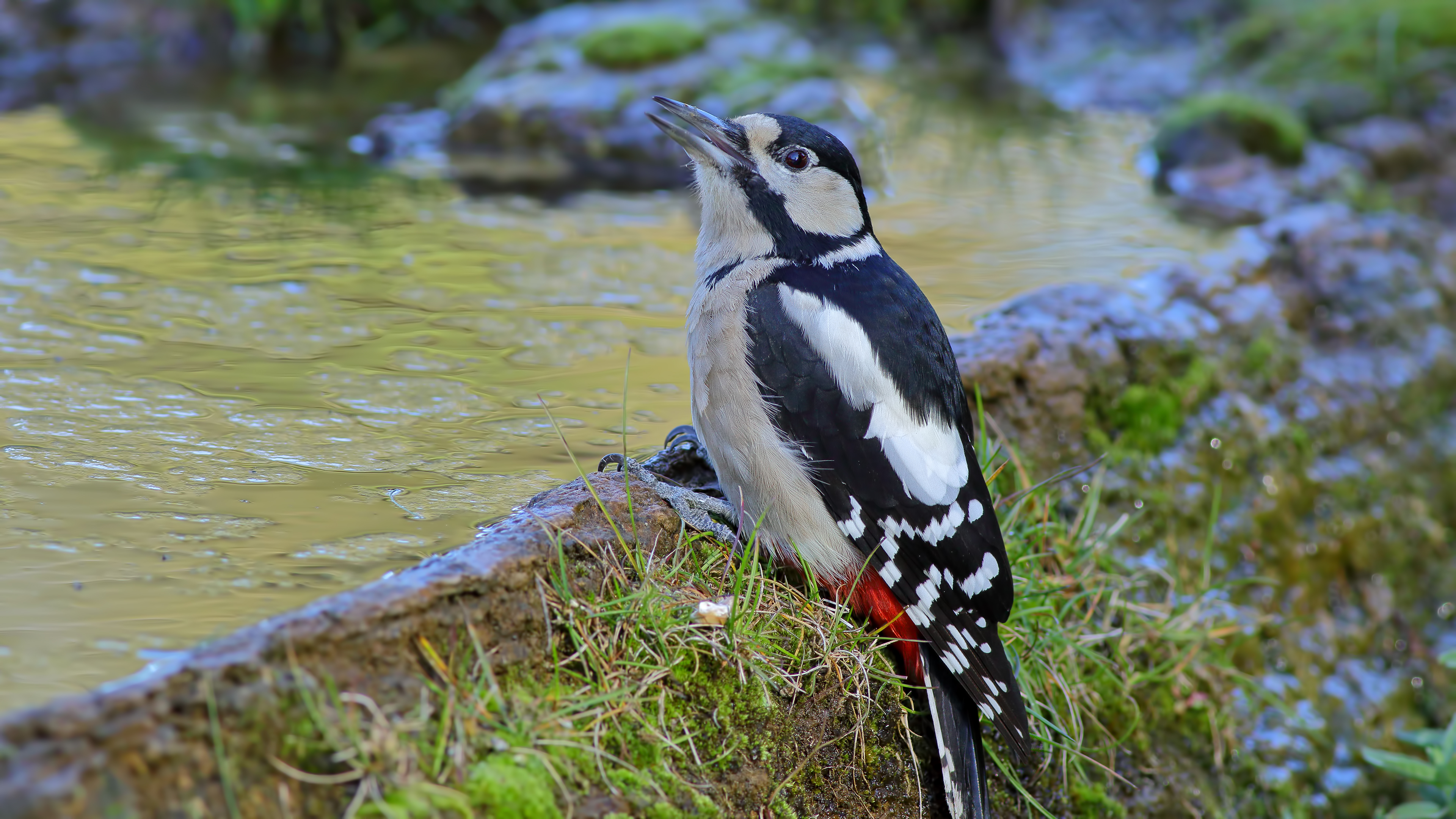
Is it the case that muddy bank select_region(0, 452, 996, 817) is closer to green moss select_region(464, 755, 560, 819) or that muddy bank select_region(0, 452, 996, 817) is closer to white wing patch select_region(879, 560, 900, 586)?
green moss select_region(464, 755, 560, 819)

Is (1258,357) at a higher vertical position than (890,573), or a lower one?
higher

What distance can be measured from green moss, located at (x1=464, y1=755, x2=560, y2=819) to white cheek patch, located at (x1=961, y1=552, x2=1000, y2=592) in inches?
44.7

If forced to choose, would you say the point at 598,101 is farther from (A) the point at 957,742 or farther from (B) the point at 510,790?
(B) the point at 510,790

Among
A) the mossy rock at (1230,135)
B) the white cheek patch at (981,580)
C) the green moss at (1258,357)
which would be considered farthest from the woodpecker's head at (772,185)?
the mossy rock at (1230,135)

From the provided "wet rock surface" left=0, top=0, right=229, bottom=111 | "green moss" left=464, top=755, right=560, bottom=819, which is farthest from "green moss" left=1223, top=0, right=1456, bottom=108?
"wet rock surface" left=0, top=0, right=229, bottom=111

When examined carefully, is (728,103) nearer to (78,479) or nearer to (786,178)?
(786,178)

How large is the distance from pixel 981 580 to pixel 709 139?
1441 millimetres

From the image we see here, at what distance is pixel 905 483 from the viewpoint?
290 centimetres

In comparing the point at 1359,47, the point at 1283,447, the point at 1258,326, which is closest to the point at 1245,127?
the point at 1359,47

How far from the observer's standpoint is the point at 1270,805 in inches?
148

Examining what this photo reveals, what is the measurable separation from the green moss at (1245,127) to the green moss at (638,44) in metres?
3.39

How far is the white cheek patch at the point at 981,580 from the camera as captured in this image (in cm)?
285

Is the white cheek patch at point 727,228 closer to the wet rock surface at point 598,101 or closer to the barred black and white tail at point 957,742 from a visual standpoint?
the barred black and white tail at point 957,742

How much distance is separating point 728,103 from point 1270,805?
18.7ft
